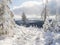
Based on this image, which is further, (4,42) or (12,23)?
(12,23)

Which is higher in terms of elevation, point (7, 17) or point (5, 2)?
point (5, 2)

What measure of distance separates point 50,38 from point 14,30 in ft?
19.5

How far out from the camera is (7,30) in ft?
76.7

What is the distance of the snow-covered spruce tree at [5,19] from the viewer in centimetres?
2306

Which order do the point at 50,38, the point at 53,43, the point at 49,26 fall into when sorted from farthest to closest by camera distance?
the point at 49,26
the point at 50,38
the point at 53,43

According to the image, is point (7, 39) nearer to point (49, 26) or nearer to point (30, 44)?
point (30, 44)

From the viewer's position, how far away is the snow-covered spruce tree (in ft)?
75.7

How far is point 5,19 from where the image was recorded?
2330 cm

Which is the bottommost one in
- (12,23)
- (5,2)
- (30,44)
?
(30,44)

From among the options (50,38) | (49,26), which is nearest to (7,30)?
(50,38)

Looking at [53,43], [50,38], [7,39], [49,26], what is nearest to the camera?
[53,43]

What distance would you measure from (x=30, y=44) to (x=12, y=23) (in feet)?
17.7

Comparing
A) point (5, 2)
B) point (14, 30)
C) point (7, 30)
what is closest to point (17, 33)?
point (14, 30)

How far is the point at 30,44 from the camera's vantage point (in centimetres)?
2020
